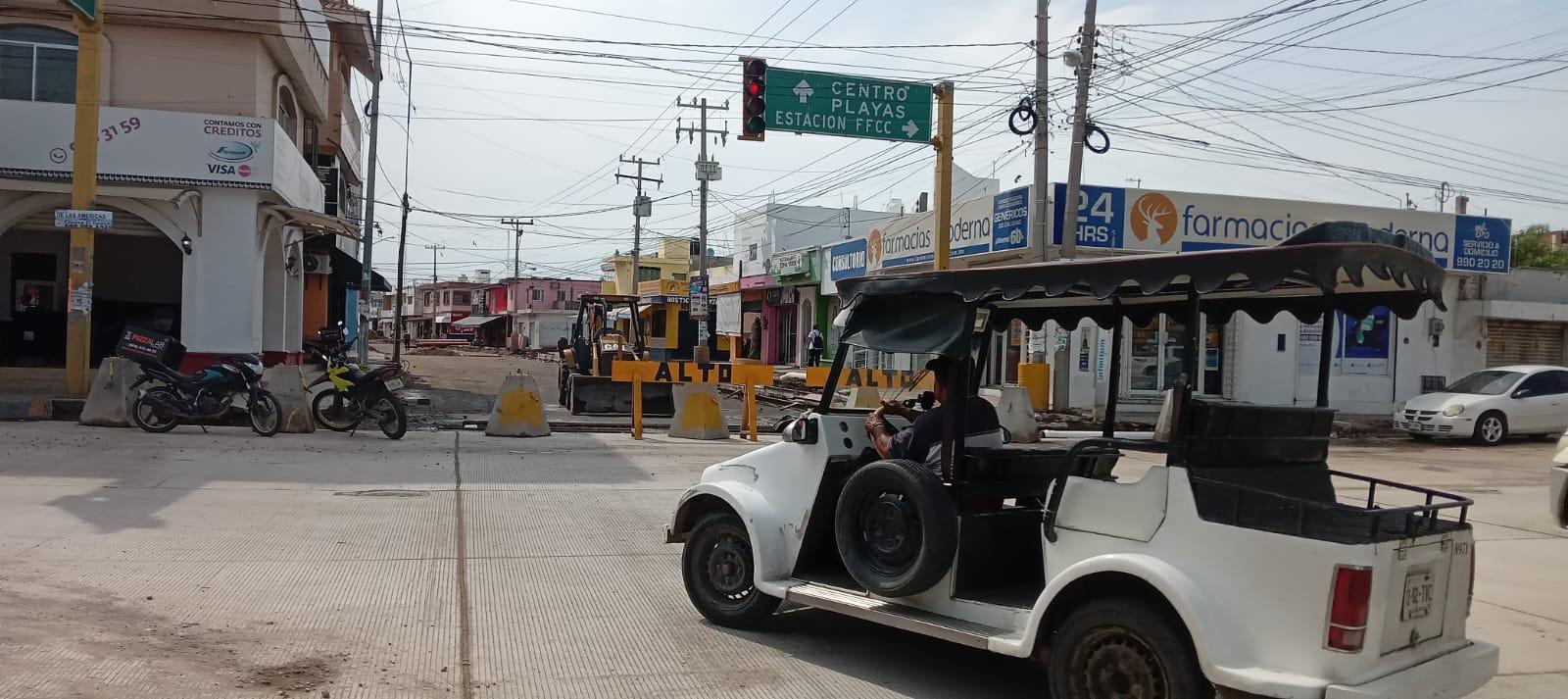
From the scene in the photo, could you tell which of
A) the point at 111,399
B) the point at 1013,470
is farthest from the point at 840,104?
the point at 1013,470

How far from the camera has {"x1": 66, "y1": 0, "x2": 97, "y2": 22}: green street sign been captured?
14769 mm

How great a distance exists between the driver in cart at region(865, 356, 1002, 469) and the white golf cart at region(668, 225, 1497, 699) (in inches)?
4.2

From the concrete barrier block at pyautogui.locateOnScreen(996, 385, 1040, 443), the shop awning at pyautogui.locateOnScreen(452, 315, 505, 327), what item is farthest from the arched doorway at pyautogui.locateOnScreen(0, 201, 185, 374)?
the shop awning at pyautogui.locateOnScreen(452, 315, 505, 327)

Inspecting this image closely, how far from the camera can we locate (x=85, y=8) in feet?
49.6

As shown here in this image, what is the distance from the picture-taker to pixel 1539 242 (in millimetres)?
57219

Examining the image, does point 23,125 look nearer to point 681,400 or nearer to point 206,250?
point 206,250

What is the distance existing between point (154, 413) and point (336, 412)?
225 centimetres

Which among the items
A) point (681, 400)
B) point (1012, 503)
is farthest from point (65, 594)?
point (681, 400)

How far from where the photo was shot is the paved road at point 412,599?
518 cm

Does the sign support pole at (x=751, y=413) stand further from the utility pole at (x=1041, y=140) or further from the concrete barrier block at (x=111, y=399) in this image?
the concrete barrier block at (x=111, y=399)

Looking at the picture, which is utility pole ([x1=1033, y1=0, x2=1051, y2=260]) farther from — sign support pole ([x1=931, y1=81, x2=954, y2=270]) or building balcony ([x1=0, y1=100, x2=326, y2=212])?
building balcony ([x1=0, y1=100, x2=326, y2=212])

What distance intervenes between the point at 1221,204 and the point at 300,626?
22644 millimetres

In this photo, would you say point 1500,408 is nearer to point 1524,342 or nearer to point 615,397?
point 1524,342

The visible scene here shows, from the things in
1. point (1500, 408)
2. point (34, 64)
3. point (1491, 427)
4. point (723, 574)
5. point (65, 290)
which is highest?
point (34, 64)
